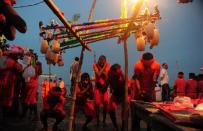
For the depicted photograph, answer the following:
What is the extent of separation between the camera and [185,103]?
489 centimetres

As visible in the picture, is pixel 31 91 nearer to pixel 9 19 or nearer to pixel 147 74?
pixel 147 74

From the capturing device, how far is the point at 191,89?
12211 mm

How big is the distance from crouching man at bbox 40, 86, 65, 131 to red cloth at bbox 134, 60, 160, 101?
2018 mm

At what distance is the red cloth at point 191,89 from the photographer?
1209 cm

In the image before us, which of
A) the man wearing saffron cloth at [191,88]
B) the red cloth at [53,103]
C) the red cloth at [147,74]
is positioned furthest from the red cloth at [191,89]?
the red cloth at [53,103]

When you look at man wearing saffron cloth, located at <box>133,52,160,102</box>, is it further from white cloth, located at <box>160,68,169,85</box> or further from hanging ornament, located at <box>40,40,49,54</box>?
white cloth, located at <box>160,68,169,85</box>

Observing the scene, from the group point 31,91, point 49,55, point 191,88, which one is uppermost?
point 49,55

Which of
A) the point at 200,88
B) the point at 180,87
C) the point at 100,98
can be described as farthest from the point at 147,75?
the point at 180,87

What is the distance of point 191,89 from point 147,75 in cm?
507

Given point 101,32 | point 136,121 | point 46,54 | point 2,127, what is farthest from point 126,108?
point 2,127

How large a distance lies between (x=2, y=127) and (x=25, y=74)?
2.31 m

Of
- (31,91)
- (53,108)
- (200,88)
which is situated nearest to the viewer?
(53,108)

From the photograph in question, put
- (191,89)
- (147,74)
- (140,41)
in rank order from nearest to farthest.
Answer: (147,74) < (140,41) < (191,89)

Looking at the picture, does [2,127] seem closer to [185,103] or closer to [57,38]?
[57,38]
